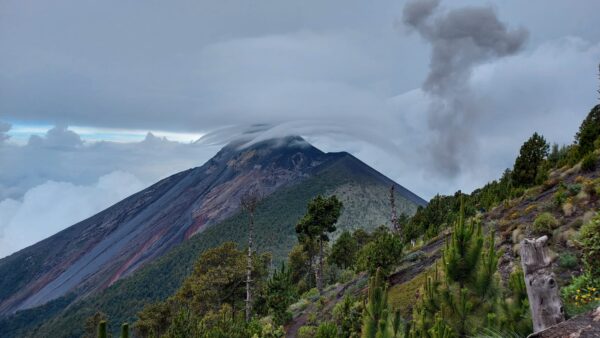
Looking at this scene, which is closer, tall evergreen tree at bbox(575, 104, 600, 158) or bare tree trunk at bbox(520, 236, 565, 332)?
bare tree trunk at bbox(520, 236, 565, 332)

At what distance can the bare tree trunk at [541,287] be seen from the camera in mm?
6309

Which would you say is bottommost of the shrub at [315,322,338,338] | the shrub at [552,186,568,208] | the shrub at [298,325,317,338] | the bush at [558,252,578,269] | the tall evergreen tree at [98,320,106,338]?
the shrub at [298,325,317,338]

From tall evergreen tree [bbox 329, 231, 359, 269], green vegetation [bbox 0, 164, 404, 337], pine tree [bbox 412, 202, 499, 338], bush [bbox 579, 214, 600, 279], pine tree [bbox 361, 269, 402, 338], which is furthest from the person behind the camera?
green vegetation [bbox 0, 164, 404, 337]

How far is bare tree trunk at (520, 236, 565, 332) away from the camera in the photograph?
631 centimetres

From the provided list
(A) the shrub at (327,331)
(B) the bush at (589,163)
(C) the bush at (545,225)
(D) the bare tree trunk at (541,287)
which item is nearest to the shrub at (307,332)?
(A) the shrub at (327,331)

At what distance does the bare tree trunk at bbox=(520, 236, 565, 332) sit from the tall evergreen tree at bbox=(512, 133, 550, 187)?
1051 inches

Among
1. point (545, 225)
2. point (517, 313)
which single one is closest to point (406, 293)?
point (545, 225)

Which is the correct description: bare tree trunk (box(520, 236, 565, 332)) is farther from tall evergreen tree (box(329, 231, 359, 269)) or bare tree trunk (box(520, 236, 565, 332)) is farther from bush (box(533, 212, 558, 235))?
tall evergreen tree (box(329, 231, 359, 269))

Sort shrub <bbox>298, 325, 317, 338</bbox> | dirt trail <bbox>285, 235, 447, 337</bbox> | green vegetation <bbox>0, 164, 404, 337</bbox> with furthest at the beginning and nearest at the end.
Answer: green vegetation <bbox>0, 164, 404, 337</bbox> < dirt trail <bbox>285, 235, 447, 337</bbox> < shrub <bbox>298, 325, 317, 338</bbox>

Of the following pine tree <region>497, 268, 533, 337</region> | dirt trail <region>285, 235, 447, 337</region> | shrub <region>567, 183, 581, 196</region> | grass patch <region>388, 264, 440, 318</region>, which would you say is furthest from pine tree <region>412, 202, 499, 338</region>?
dirt trail <region>285, 235, 447, 337</region>

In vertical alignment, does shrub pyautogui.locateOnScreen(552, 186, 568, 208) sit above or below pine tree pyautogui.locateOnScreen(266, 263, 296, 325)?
above

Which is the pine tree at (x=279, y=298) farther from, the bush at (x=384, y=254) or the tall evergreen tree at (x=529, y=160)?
the tall evergreen tree at (x=529, y=160)

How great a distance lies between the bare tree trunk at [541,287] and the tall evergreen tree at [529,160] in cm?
2670

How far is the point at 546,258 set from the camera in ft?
21.1
